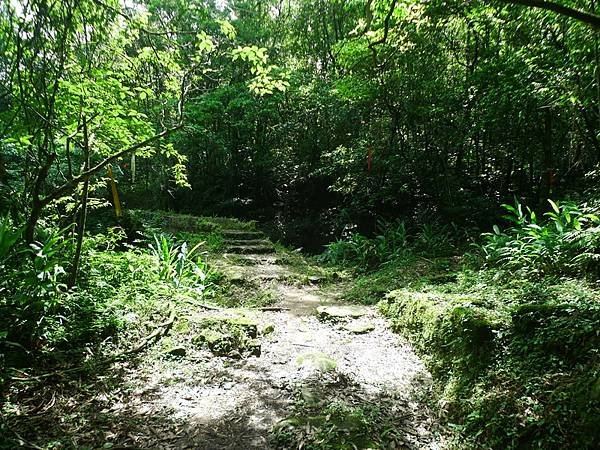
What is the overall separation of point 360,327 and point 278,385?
165 centimetres

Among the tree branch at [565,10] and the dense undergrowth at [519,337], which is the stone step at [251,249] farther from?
the tree branch at [565,10]

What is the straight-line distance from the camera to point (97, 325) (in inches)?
131

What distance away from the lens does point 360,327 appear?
4.45m

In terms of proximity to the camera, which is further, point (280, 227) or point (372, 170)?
point (280, 227)

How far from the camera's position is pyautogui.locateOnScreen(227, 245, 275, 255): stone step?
8328mm

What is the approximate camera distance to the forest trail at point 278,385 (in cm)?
248

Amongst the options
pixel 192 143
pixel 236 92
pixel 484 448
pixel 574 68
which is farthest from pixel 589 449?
pixel 192 143

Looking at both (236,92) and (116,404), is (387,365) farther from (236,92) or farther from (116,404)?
(236,92)

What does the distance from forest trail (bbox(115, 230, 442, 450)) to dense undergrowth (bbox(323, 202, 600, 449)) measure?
0.28 meters

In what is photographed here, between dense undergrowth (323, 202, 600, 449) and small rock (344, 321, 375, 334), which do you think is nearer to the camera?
dense undergrowth (323, 202, 600, 449)

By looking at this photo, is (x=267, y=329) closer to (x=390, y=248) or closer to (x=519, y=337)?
(x=519, y=337)

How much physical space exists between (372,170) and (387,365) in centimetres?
672

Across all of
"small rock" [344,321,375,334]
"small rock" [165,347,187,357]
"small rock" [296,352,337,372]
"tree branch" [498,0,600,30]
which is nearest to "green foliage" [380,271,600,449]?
"small rock" [344,321,375,334]

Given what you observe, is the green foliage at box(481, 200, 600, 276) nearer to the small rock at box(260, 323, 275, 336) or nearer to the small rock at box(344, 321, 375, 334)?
the small rock at box(344, 321, 375, 334)
